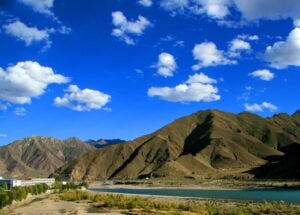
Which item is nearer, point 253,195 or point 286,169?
point 253,195

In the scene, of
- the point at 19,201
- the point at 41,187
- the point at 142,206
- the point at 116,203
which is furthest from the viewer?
the point at 41,187

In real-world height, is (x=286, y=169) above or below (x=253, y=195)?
above

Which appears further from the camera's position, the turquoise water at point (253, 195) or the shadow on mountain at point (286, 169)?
the shadow on mountain at point (286, 169)

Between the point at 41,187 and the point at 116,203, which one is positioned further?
the point at 41,187

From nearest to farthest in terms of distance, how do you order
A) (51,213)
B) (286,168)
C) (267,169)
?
(51,213), (286,168), (267,169)

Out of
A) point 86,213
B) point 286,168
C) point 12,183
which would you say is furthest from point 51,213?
point 286,168

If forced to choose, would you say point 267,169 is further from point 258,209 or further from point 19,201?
point 258,209

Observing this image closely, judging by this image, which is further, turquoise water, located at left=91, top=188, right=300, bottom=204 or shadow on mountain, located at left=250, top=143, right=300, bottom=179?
shadow on mountain, located at left=250, top=143, right=300, bottom=179

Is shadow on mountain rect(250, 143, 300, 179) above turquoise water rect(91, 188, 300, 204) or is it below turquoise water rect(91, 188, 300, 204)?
above

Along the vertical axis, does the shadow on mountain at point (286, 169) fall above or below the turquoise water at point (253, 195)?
above

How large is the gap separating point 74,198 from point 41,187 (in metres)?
40.0

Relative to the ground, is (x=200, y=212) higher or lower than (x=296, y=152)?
lower

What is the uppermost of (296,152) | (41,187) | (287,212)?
(296,152)

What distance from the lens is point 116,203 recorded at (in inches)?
2378
